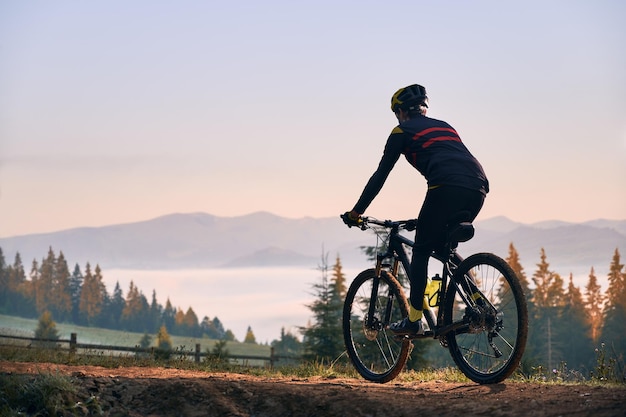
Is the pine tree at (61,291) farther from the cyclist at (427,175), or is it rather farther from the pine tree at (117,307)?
the cyclist at (427,175)

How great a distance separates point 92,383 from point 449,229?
4.14m

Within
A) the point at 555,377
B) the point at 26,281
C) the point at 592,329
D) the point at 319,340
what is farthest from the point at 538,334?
the point at 26,281

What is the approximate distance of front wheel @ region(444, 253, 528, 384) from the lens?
7680 mm

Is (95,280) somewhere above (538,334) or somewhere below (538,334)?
above

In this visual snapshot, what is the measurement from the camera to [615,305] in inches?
3152

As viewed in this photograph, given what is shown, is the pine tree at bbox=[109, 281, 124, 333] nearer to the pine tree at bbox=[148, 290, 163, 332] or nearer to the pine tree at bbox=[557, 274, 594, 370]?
the pine tree at bbox=[148, 290, 163, 332]

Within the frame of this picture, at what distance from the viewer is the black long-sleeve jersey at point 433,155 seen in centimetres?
792

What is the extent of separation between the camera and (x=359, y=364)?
9.75m

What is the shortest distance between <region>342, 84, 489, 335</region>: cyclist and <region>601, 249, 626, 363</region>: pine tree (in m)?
74.1

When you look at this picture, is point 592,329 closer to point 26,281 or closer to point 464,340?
point 464,340

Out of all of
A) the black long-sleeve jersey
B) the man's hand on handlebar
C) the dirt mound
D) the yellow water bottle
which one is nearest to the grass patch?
the dirt mound

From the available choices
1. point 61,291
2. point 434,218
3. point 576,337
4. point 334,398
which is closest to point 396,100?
point 434,218

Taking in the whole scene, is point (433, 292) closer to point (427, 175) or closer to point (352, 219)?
point (352, 219)

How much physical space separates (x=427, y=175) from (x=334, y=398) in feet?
8.18
